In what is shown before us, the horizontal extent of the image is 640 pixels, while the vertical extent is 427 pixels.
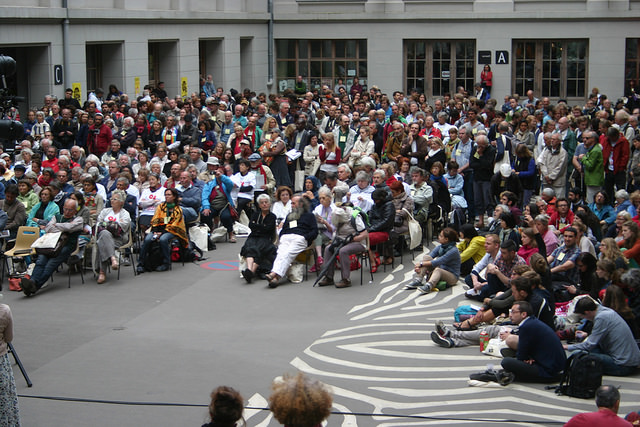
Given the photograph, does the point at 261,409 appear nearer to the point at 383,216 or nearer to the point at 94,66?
the point at 383,216

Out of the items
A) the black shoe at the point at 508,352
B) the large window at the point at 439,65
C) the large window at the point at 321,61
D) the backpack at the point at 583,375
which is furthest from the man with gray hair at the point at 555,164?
the large window at the point at 321,61

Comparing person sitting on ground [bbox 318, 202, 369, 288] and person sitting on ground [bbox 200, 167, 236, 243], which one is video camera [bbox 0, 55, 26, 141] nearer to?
person sitting on ground [bbox 318, 202, 369, 288]

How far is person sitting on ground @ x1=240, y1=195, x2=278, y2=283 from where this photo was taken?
594 inches

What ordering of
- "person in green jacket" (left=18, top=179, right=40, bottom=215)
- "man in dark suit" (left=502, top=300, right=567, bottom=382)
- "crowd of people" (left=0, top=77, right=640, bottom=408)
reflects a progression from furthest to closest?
1. "person in green jacket" (left=18, top=179, right=40, bottom=215)
2. "crowd of people" (left=0, top=77, right=640, bottom=408)
3. "man in dark suit" (left=502, top=300, right=567, bottom=382)

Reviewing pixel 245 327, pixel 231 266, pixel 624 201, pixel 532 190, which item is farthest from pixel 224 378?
pixel 532 190

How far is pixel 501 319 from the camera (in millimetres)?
11930

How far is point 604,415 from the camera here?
751 centimetres

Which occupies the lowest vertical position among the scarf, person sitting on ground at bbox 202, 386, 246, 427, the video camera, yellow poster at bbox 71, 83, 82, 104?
person sitting on ground at bbox 202, 386, 246, 427

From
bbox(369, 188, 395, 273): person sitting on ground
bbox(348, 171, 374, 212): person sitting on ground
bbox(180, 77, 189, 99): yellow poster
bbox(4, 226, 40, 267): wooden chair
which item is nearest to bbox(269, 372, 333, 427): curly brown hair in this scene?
bbox(369, 188, 395, 273): person sitting on ground

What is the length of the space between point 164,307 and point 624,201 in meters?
7.46

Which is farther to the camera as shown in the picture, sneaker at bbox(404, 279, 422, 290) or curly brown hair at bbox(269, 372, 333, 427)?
sneaker at bbox(404, 279, 422, 290)

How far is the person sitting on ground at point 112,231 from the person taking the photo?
15.1 meters

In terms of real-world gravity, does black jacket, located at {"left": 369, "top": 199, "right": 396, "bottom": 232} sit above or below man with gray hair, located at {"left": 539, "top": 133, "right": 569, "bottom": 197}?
below

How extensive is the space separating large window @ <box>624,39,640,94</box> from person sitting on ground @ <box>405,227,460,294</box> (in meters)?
22.2
